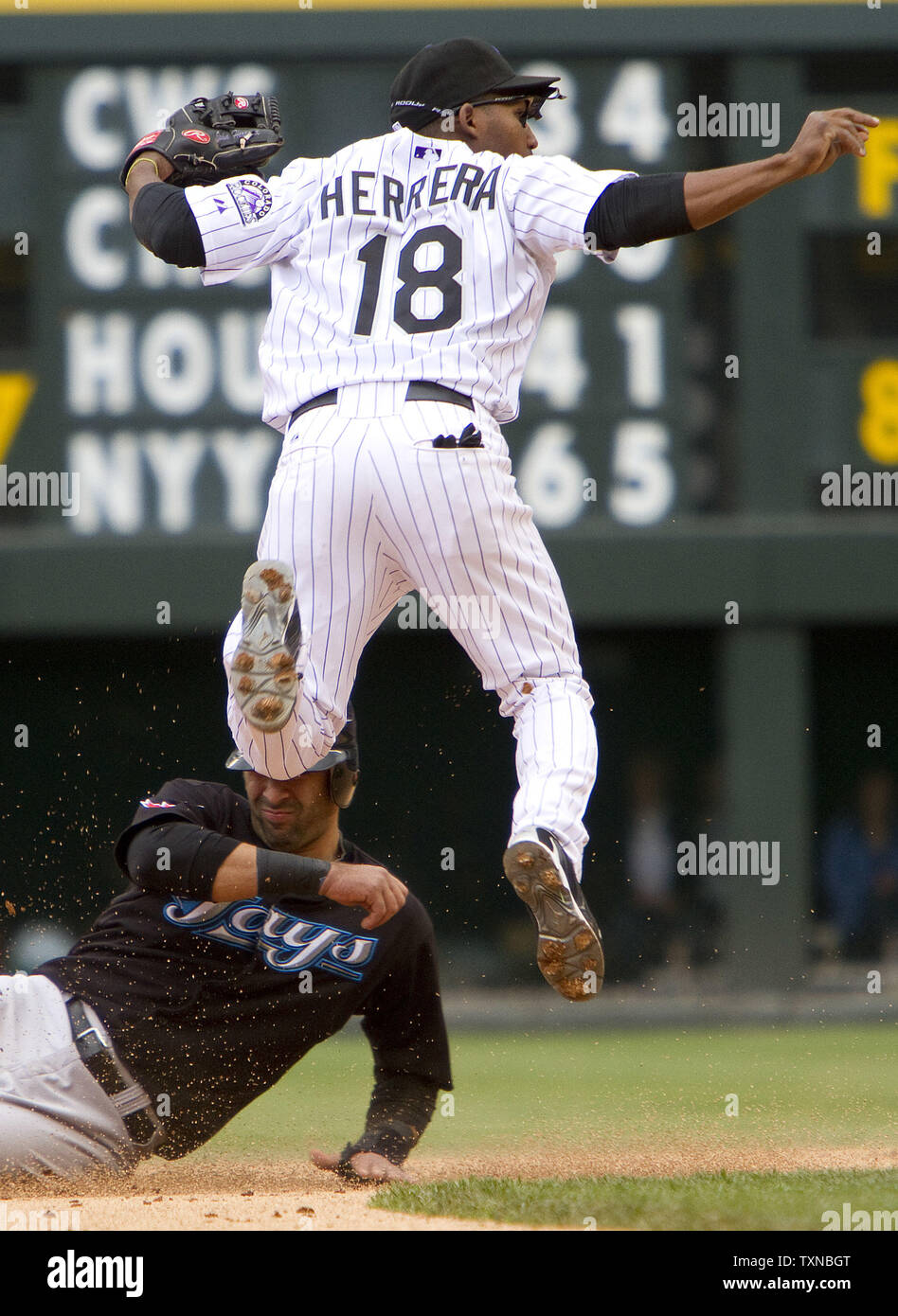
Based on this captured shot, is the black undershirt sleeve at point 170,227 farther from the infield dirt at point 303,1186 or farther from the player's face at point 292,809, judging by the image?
the infield dirt at point 303,1186

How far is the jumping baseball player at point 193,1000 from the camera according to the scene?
12.9ft

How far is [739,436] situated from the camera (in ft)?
34.8

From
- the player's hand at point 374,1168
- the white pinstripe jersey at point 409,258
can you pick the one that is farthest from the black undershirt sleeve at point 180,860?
the white pinstripe jersey at point 409,258

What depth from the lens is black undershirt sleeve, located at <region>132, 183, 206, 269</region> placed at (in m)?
3.85

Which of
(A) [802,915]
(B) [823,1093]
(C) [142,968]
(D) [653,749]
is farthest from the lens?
(D) [653,749]

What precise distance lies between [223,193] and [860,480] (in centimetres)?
735

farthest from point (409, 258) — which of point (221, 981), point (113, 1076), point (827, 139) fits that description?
point (113, 1076)

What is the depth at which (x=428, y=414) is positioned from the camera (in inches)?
140

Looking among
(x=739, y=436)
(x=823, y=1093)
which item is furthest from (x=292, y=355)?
(x=739, y=436)

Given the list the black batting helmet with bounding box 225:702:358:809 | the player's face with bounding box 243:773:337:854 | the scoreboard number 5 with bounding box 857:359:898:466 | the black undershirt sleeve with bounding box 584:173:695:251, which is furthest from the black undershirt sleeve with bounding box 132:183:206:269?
the scoreboard number 5 with bounding box 857:359:898:466

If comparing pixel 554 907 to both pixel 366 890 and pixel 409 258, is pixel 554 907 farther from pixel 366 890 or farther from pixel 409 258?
pixel 409 258

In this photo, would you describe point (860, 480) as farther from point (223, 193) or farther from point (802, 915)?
point (223, 193)

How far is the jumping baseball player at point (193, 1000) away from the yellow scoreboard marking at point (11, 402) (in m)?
6.72

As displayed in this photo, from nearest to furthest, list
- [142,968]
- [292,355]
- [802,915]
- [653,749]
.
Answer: [292,355] < [142,968] < [802,915] < [653,749]
